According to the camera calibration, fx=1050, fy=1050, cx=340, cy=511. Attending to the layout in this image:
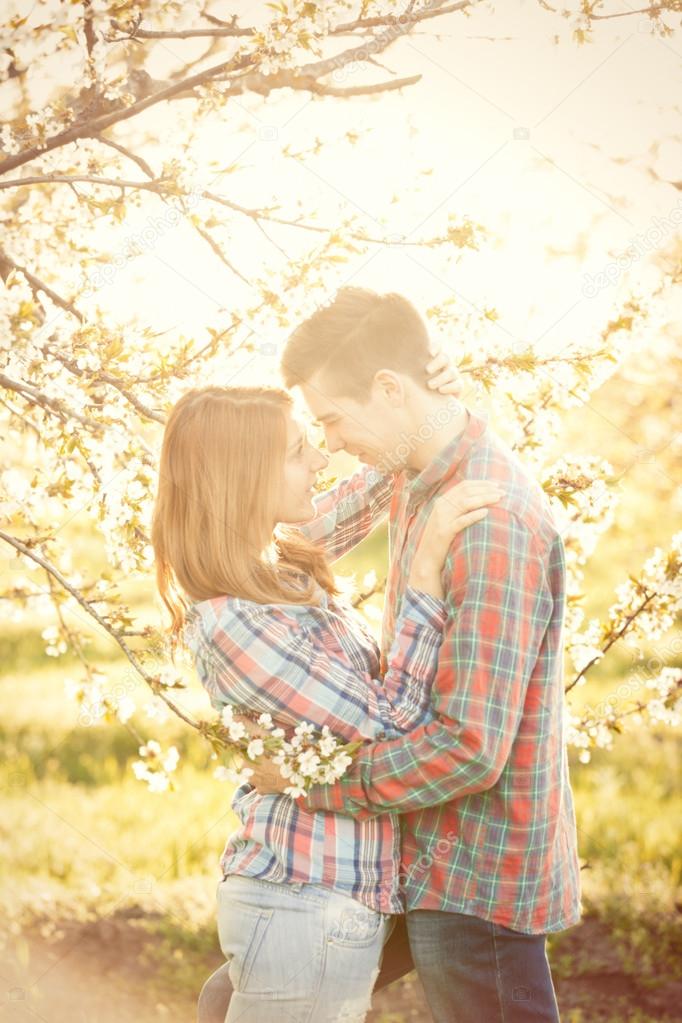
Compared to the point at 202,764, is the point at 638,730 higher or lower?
lower

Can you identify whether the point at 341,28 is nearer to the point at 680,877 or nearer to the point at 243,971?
the point at 243,971

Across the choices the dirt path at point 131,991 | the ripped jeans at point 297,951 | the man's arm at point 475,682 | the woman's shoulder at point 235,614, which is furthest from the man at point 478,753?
the dirt path at point 131,991

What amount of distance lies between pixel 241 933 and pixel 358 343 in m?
1.20

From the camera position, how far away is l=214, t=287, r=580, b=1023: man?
1.91m

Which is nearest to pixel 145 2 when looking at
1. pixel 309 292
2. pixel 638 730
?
pixel 309 292

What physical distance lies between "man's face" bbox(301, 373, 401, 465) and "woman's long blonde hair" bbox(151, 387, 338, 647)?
3.5 inches

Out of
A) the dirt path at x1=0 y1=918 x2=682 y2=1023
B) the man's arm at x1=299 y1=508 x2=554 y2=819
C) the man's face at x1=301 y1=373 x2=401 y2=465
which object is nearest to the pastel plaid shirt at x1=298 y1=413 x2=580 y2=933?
the man's arm at x1=299 y1=508 x2=554 y2=819

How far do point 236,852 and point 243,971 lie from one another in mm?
218

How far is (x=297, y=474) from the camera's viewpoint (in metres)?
2.25

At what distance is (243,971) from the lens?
6.48 ft

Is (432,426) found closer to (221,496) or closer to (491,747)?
(221,496)

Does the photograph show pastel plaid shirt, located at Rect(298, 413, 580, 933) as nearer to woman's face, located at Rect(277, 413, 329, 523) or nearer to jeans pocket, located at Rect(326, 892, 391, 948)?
jeans pocket, located at Rect(326, 892, 391, 948)

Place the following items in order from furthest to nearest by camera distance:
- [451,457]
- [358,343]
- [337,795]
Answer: [358,343]
[451,457]
[337,795]

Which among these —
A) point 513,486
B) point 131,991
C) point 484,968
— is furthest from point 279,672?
point 131,991
